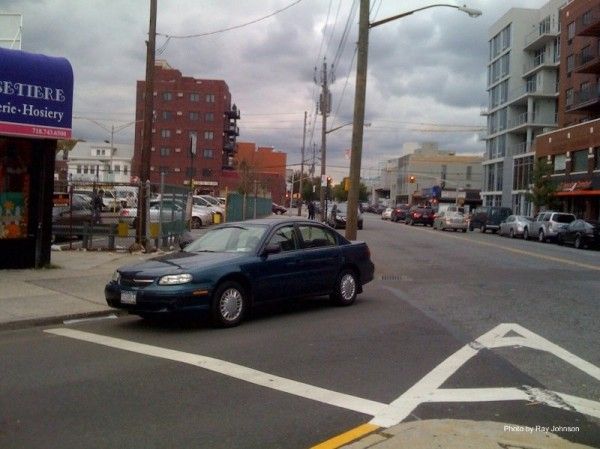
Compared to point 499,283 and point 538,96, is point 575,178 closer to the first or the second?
point 538,96

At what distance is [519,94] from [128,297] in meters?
66.0

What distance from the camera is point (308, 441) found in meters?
4.94

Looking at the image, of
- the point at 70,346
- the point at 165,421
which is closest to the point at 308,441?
the point at 165,421

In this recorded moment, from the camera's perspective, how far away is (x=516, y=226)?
134 feet

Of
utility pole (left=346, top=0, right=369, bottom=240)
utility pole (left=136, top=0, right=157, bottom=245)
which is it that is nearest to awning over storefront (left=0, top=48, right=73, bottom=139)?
utility pole (left=136, top=0, right=157, bottom=245)

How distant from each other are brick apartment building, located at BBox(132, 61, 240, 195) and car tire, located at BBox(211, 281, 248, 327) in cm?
7716

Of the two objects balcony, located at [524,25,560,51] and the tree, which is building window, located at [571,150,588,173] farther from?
balcony, located at [524,25,560,51]

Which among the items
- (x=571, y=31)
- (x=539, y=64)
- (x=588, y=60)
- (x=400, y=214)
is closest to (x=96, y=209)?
(x=588, y=60)

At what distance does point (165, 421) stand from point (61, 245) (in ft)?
52.7

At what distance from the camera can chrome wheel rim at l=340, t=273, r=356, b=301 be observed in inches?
447

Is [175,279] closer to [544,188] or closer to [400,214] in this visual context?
[544,188]

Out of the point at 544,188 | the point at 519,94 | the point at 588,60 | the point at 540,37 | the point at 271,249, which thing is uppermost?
the point at 540,37

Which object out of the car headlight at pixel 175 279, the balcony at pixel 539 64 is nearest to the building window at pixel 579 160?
the balcony at pixel 539 64

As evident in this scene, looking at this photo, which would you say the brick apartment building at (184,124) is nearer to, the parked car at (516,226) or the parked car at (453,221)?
the parked car at (453,221)
